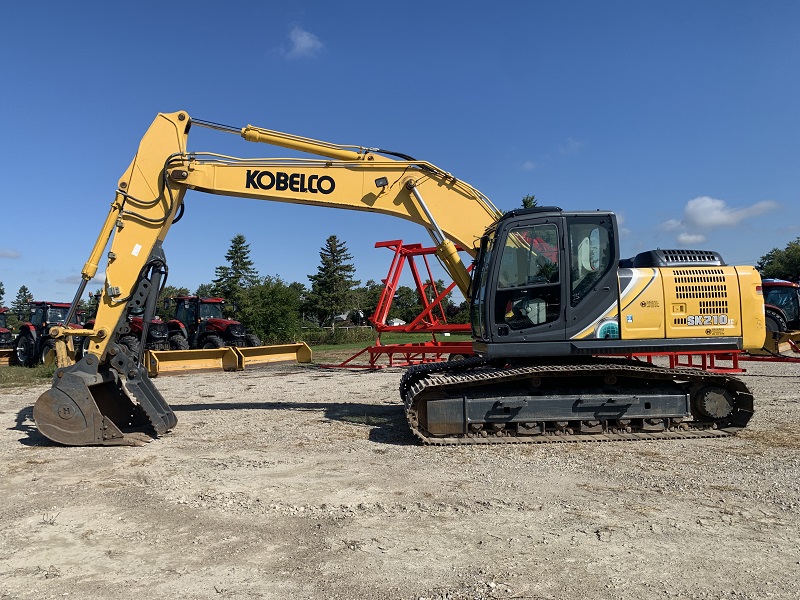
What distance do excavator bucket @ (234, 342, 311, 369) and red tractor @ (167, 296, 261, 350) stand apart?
190 cm

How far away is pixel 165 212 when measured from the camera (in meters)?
8.34

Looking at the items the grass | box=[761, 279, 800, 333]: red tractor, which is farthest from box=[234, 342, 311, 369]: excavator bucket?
box=[761, 279, 800, 333]: red tractor

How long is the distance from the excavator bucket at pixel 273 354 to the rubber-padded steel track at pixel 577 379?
12.6 m

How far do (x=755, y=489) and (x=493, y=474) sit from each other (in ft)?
7.97

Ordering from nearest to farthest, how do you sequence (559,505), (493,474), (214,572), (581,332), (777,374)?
(214,572) < (559,505) < (493,474) < (581,332) < (777,374)

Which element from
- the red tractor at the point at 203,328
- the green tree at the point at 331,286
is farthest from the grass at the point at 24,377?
the green tree at the point at 331,286

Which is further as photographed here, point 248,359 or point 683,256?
point 248,359

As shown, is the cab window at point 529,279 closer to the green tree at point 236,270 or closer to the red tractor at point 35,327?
the red tractor at point 35,327

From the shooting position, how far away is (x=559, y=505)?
16.5 feet

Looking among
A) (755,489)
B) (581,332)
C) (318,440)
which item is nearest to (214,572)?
(318,440)

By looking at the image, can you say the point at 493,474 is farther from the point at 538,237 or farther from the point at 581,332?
the point at 538,237

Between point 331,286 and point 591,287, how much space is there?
55508 millimetres

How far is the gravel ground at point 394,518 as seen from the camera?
12.0ft

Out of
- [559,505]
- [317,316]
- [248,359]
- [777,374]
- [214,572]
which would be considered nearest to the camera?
[214,572]
